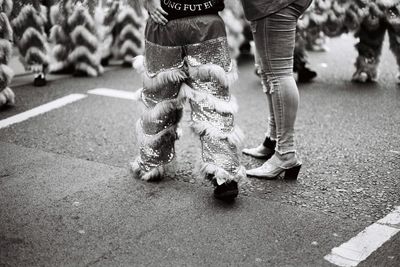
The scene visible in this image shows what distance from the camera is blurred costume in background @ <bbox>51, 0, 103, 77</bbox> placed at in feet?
23.4

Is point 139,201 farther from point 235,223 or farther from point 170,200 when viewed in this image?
point 235,223

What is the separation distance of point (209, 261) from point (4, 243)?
3.71 ft

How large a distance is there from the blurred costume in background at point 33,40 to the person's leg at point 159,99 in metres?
3.37

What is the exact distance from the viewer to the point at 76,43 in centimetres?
726

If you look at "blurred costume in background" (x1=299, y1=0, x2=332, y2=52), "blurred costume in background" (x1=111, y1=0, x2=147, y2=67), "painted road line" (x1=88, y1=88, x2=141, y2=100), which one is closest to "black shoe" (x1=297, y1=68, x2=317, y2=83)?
"blurred costume in background" (x1=299, y1=0, x2=332, y2=52)

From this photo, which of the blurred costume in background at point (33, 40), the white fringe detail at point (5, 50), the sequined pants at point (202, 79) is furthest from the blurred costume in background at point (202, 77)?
the blurred costume in background at point (33, 40)

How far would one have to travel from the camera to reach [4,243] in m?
2.89

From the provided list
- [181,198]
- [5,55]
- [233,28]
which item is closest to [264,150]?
[181,198]

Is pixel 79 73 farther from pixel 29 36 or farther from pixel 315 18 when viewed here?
pixel 315 18

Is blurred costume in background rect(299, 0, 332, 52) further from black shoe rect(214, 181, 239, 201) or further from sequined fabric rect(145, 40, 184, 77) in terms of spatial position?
black shoe rect(214, 181, 239, 201)

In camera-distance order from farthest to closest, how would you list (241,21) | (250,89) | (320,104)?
1. (241,21)
2. (250,89)
3. (320,104)

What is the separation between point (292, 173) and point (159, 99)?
1101 mm

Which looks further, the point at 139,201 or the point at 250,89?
the point at 250,89

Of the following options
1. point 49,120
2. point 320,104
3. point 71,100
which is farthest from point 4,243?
point 320,104
